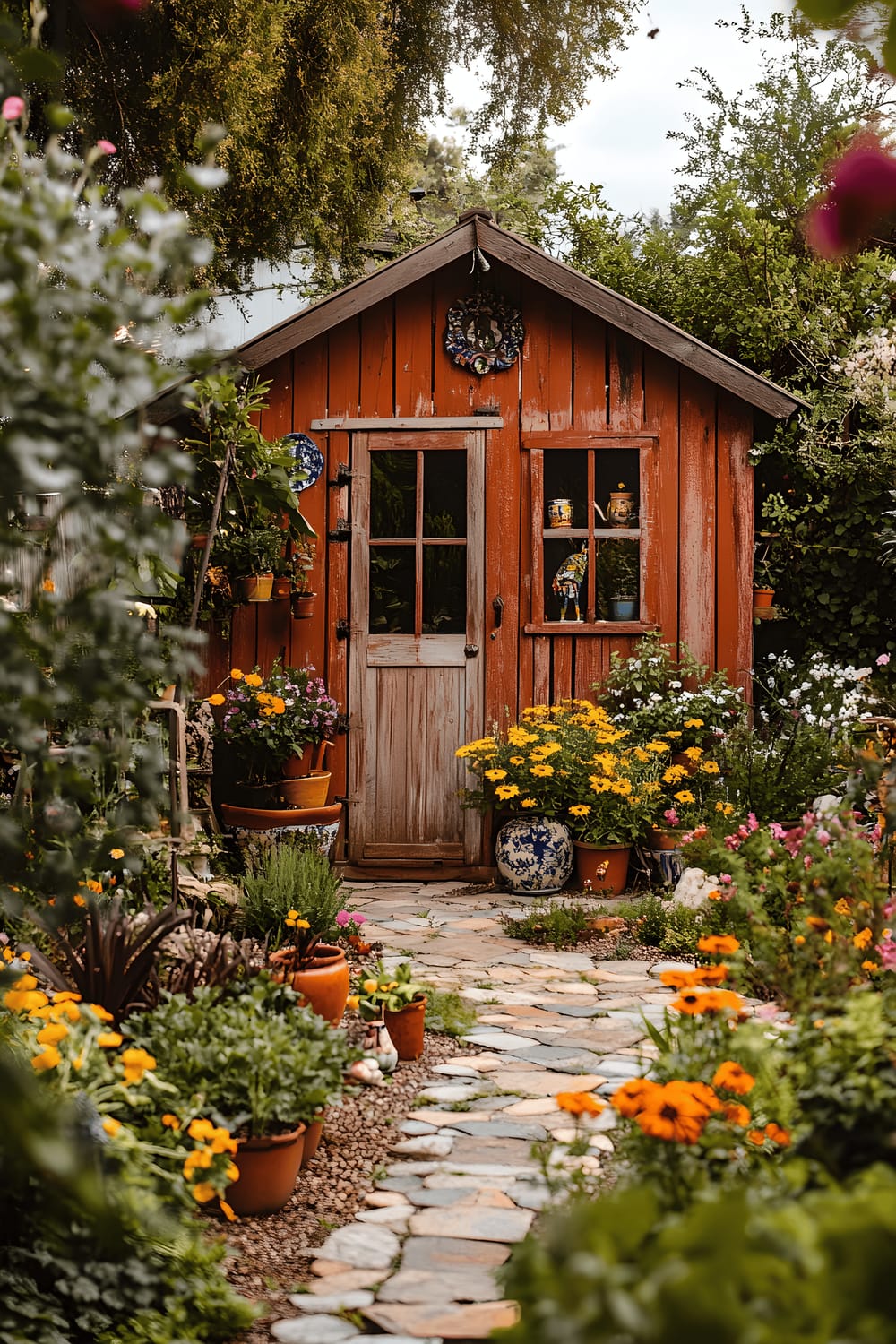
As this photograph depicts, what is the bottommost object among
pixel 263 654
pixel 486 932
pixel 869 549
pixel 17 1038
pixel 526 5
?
pixel 486 932

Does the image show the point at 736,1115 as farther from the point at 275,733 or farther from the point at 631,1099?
the point at 275,733

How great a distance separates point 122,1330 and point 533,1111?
1583 mm

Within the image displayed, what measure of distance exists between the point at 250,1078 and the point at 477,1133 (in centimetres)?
88

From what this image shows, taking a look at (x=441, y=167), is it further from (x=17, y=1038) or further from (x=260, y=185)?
(x=17, y=1038)

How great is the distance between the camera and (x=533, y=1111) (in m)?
3.42

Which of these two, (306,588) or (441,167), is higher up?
(441,167)

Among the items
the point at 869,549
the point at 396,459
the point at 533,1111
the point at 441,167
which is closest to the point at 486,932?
the point at 533,1111

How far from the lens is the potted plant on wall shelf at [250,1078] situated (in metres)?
2.63

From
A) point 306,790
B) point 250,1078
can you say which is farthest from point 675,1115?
point 306,790

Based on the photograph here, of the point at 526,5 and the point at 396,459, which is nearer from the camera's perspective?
the point at 396,459

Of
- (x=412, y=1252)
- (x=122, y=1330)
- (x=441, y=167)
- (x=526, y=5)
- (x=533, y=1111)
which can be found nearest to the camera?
(x=122, y=1330)

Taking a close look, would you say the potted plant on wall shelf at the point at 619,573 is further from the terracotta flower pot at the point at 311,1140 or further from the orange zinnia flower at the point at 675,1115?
the orange zinnia flower at the point at 675,1115

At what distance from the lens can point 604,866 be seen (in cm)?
652

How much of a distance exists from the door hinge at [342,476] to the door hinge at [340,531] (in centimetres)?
21
